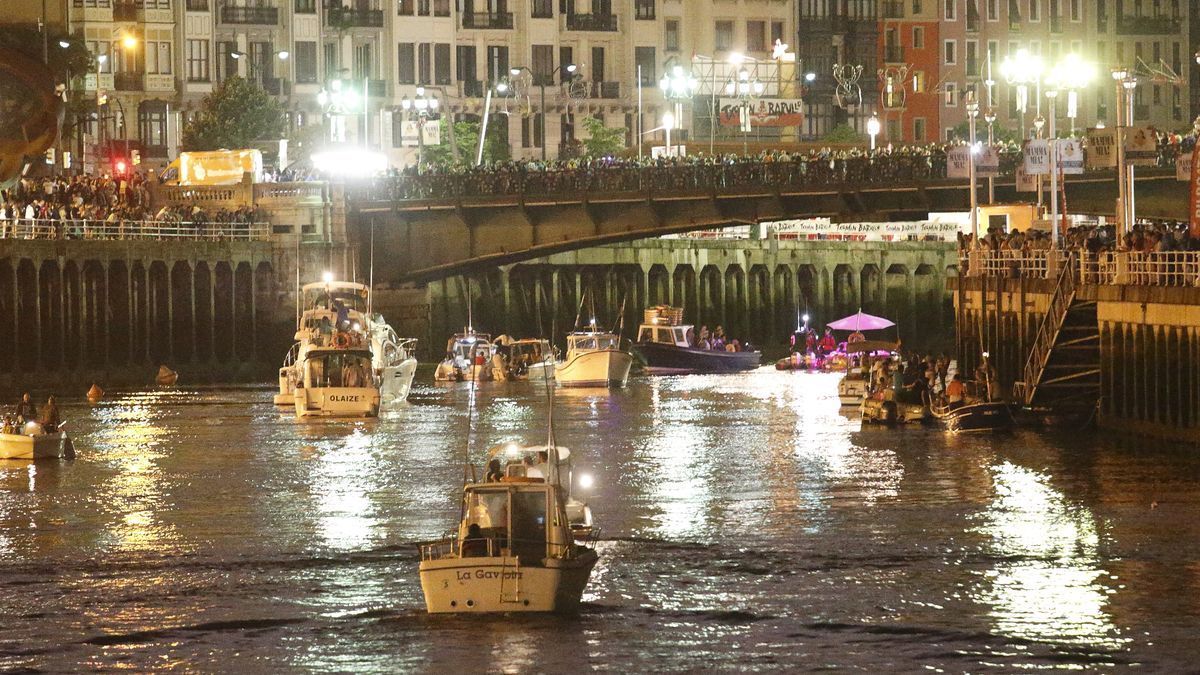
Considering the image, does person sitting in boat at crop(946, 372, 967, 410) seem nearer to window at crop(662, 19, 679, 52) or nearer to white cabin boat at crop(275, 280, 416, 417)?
white cabin boat at crop(275, 280, 416, 417)

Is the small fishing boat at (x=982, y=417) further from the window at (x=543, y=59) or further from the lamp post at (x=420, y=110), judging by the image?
the window at (x=543, y=59)

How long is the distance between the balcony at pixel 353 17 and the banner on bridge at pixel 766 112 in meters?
20.6

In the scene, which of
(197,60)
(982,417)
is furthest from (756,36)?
(982,417)

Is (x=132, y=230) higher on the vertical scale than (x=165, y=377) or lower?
higher

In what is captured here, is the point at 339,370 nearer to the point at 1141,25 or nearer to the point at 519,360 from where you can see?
the point at 519,360

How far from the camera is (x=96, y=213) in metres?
109

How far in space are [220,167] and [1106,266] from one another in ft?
177

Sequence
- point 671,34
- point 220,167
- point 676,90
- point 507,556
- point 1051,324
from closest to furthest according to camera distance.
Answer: point 507,556, point 1051,324, point 220,167, point 676,90, point 671,34

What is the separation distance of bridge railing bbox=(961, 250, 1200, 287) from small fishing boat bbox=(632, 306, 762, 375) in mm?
31951

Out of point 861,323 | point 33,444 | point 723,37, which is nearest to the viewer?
point 33,444

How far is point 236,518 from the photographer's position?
56.4 m

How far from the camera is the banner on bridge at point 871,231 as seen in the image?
146 metres

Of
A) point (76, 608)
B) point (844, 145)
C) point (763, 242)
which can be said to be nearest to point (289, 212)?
point (763, 242)

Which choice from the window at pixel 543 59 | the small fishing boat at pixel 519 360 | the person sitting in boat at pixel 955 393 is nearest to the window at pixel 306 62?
the window at pixel 543 59
